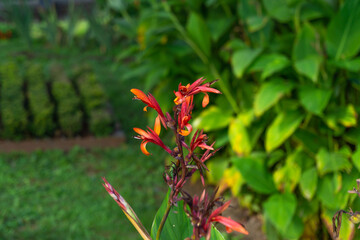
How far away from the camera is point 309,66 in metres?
2.09

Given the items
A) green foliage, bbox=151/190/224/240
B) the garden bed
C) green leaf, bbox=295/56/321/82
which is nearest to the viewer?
green foliage, bbox=151/190/224/240

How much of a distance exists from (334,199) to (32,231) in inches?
66.2

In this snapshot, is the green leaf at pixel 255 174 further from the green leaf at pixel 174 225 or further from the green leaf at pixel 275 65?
the green leaf at pixel 174 225

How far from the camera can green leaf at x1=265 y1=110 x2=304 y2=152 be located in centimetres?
228

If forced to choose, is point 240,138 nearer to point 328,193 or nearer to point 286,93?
point 286,93

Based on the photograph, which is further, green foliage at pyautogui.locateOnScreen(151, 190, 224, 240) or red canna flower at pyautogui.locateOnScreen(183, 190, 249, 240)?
green foliage at pyautogui.locateOnScreen(151, 190, 224, 240)

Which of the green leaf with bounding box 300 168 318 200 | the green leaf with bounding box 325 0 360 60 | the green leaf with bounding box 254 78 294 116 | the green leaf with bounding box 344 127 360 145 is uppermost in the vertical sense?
the green leaf with bounding box 325 0 360 60

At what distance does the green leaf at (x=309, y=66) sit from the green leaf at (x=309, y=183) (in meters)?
0.49

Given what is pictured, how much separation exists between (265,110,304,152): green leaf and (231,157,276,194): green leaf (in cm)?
18

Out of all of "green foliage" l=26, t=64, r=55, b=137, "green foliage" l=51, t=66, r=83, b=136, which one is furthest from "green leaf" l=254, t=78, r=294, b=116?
"green foliage" l=26, t=64, r=55, b=137

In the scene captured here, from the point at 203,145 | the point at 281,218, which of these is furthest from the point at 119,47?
the point at 203,145

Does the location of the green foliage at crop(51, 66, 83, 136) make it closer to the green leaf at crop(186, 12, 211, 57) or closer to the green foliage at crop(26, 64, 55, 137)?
the green foliage at crop(26, 64, 55, 137)

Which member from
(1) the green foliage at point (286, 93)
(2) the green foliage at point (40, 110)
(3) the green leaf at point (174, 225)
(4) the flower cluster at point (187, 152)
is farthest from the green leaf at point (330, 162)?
(2) the green foliage at point (40, 110)

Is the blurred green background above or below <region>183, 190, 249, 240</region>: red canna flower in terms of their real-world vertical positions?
A: below
